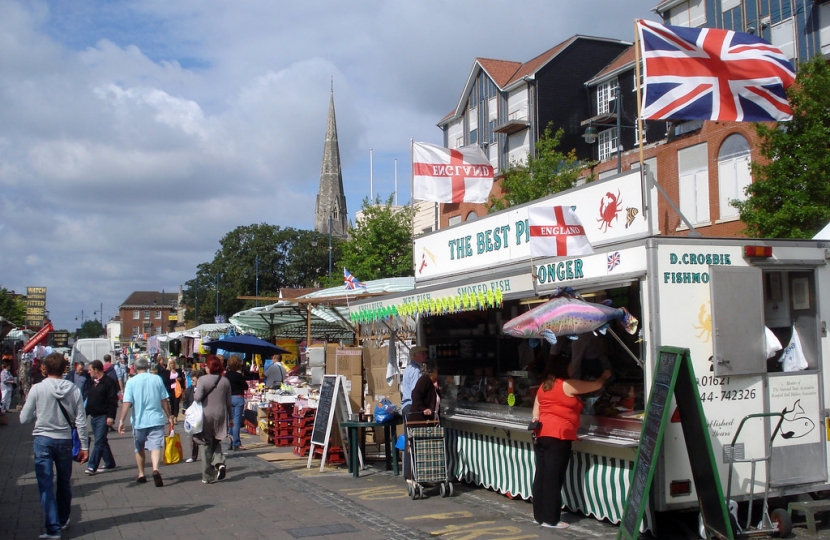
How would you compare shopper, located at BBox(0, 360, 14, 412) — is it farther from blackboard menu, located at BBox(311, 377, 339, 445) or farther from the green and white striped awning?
the green and white striped awning

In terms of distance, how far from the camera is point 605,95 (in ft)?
129

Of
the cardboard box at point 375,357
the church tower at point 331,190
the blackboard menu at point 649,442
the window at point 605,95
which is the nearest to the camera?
the blackboard menu at point 649,442

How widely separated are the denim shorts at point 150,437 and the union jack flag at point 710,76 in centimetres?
763

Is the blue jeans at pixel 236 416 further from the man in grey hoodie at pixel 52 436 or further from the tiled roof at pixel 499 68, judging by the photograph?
the tiled roof at pixel 499 68

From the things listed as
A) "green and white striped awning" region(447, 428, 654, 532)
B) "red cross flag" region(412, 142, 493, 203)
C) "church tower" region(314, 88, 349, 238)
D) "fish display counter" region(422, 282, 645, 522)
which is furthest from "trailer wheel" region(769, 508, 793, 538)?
"church tower" region(314, 88, 349, 238)

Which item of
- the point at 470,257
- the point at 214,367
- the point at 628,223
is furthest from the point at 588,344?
the point at 214,367

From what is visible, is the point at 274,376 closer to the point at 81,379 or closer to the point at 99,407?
the point at 81,379

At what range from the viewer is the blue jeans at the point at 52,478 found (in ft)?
25.1

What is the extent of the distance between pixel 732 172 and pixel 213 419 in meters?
20.9

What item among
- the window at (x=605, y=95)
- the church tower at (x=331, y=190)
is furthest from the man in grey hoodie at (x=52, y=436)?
the church tower at (x=331, y=190)

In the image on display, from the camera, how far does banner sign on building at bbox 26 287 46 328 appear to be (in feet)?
246

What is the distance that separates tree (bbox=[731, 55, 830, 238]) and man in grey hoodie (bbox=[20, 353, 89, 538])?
568 inches

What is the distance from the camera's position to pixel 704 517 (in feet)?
22.5

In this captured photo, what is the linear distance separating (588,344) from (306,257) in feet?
231
